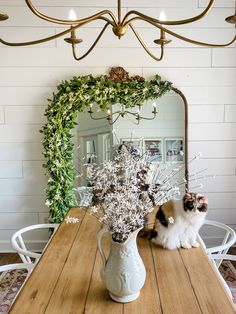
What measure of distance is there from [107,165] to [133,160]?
0.42ft

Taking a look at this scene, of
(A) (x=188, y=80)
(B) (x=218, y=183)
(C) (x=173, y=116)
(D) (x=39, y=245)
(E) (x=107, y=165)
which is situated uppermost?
(A) (x=188, y=80)

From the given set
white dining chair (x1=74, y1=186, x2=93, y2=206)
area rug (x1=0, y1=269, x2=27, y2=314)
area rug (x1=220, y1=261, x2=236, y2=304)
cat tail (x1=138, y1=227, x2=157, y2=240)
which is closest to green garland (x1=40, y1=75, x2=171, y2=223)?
white dining chair (x1=74, y1=186, x2=93, y2=206)

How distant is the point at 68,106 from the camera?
2.86 meters

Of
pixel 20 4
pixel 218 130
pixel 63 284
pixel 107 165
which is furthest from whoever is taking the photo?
pixel 218 130

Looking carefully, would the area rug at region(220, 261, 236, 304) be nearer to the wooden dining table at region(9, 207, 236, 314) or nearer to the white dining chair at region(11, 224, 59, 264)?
the wooden dining table at region(9, 207, 236, 314)

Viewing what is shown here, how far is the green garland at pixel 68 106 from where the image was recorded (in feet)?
9.39

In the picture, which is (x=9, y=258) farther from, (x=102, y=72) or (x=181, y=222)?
(x=181, y=222)

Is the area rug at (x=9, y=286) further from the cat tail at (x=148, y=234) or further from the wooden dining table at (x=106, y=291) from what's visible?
the cat tail at (x=148, y=234)

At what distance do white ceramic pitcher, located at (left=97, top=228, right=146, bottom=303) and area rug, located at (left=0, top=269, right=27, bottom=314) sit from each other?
5.01 feet

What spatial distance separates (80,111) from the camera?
117 inches

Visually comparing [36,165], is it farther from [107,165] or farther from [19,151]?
[107,165]

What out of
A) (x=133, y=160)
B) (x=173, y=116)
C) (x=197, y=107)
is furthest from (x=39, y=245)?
(x=133, y=160)

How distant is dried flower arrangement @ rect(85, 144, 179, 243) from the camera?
1174 mm

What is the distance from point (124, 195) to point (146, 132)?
6.44 ft
